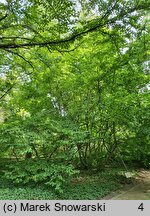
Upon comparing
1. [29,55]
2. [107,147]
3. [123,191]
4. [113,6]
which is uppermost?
[29,55]

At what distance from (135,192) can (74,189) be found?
153 cm

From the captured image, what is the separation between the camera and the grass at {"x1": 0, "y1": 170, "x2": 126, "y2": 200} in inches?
198

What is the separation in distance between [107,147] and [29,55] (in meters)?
3.62

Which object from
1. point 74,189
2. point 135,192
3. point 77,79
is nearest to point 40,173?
point 74,189

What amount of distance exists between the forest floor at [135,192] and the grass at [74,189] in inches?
7.3

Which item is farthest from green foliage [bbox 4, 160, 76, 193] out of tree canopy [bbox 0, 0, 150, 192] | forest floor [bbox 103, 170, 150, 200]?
forest floor [bbox 103, 170, 150, 200]

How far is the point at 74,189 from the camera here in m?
5.68

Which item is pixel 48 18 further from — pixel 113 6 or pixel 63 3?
pixel 113 6

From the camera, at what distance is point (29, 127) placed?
586 centimetres

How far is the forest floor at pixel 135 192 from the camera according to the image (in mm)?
5543

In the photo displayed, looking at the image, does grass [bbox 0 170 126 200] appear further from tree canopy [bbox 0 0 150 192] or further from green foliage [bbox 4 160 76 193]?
tree canopy [bbox 0 0 150 192]

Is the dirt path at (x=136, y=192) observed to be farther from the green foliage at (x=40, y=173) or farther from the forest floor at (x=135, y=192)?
the green foliage at (x=40, y=173)

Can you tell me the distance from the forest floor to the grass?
186 millimetres

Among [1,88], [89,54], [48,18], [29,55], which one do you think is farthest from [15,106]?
[48,18]
